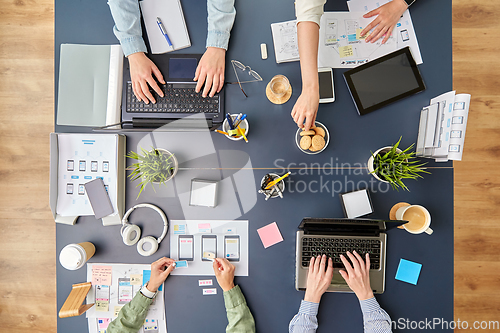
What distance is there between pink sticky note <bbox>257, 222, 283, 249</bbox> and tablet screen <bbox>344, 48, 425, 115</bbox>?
2.08 feet

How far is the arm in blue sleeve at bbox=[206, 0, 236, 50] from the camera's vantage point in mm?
1103

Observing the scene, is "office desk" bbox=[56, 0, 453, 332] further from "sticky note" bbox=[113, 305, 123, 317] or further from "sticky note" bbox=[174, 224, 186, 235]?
"sticky note" bbox=[113, 305, 123, 317]

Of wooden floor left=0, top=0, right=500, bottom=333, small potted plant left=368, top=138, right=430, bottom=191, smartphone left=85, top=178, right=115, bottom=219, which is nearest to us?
small potted plant left=368, top=138, right=430, bottom=191

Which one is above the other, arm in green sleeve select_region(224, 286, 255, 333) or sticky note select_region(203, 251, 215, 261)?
sticky note select_region(203, 251, 215, 261)

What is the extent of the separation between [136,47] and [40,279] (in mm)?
1663

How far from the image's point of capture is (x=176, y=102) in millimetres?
1125

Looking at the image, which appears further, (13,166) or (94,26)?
(13,166)

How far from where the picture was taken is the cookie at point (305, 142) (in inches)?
42.3

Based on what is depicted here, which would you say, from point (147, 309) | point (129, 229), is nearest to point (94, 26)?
point (129, 229)

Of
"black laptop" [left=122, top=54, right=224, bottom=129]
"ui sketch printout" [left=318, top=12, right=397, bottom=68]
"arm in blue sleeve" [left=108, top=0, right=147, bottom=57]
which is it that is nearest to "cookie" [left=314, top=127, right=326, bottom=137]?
"ui sketch printout" [left=318, top=12, right=397, bottom=68]

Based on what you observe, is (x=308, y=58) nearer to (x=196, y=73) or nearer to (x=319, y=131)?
(x=319, y=131)

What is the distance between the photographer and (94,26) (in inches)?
46.4

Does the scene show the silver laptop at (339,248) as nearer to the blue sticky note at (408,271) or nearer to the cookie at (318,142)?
the blue sticky note at (408,271)

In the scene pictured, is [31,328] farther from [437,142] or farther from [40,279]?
[437,142]
